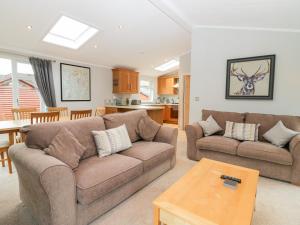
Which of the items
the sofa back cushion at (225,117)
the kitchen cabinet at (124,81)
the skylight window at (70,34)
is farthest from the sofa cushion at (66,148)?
the kitchen cabinet at (124,81)

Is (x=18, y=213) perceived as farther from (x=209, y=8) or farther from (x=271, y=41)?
(x=271, y=41)

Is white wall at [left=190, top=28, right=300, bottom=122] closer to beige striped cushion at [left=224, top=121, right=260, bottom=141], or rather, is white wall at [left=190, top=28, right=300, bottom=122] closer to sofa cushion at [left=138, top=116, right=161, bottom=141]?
beige striped cushion at [left=224, top=121, right=260, bottom=141]

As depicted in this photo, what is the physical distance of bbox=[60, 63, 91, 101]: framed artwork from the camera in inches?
197

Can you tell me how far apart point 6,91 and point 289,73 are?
602 cm

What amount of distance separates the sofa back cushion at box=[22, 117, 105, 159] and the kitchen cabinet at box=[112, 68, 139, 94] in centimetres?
403

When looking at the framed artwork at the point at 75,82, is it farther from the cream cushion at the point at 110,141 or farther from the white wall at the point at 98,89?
the cream cushion at the point at 110,141

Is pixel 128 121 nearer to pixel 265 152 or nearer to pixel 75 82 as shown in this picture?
pixel 265 152

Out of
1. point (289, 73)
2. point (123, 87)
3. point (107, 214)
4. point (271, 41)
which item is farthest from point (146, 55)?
point (107, 214)

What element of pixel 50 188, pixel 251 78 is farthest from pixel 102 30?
pixel 50 188

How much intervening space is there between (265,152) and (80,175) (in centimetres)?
251

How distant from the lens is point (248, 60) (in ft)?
11.7

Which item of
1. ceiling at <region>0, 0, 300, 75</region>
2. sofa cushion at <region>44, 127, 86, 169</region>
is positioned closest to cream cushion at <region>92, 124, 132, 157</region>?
sofa cushion at <region>44, 127, 86, 169</region>

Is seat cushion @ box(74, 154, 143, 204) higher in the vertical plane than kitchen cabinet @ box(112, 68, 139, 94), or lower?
lower

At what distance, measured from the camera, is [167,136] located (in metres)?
2.85
